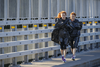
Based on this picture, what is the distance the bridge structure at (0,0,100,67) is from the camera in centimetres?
757

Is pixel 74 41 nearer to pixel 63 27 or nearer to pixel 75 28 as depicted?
pixel 75 28

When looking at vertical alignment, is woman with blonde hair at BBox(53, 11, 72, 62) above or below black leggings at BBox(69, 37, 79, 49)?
above

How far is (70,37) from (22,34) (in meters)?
1.95

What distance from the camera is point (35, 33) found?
27.9 feet

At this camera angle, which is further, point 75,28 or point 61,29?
point 75,28

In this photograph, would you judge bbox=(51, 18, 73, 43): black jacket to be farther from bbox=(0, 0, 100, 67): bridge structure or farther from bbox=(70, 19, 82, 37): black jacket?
bbox=(0, 0, 100, 67): bridge structure

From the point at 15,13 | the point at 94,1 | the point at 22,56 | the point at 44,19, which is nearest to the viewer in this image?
the point at 15,13

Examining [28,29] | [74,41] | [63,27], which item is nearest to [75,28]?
[74,41]

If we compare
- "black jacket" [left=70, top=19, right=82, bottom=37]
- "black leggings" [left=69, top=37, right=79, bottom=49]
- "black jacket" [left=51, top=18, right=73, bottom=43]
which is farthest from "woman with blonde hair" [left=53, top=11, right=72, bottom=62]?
"black leggings" [left=69, top=37, right=79, bottom=49]

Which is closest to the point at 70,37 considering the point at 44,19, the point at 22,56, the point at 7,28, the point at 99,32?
the point at 44,19

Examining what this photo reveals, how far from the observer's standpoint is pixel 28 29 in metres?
8.35

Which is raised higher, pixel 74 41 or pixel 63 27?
pixel 63 27

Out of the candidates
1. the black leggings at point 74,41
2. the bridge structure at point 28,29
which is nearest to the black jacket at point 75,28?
the black leggings at point 74,41

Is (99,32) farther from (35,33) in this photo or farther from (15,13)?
(15,13)
